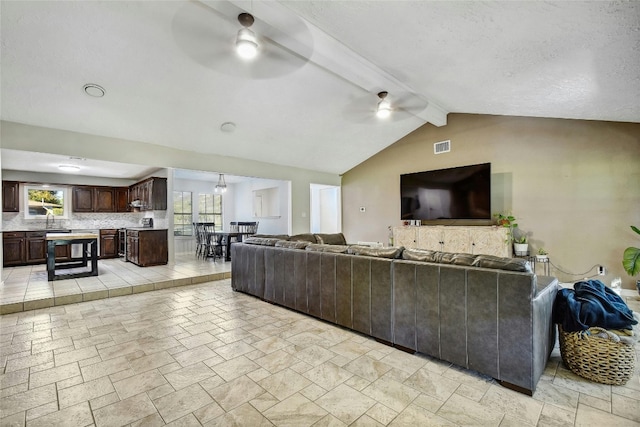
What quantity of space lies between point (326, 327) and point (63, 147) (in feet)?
16.2

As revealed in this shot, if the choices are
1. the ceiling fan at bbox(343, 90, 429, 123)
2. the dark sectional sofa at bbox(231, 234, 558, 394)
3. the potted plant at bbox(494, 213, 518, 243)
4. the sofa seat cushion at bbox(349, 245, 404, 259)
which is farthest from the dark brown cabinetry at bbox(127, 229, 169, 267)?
the potted plant at bbox(494, 213, 518, 243)

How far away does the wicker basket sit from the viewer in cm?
202

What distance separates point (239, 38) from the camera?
280cm

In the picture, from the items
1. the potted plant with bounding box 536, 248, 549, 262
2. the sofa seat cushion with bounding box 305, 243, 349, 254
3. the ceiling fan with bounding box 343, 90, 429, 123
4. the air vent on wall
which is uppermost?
the ceiling fan with bounding box 343, 90, 429, 123

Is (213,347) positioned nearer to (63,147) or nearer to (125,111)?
(125,111)

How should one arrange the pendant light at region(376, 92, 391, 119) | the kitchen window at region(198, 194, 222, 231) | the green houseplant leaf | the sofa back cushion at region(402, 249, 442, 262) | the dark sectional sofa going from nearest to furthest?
the dark sectional sofa, the sofa back cushion at region(402, 249, 442, 262), the green houseplant leaf, the pendant light at region(376, 92, 391, 119), the kitchen window at region(198, 194, 222, 231)

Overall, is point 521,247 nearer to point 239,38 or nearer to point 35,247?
point 239,38

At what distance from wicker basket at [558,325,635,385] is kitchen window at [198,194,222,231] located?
30.9ft

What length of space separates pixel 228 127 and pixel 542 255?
6.06 meters

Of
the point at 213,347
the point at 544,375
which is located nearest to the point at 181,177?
the point at 213,347

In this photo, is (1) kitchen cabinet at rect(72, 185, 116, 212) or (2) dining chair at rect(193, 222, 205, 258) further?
(2) dining chair at rect(193, 222, 205, 258)

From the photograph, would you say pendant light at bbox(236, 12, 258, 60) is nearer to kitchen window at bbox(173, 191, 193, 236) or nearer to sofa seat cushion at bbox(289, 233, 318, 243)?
sofa seat cushion at bbox(289, 233, 318, 243)

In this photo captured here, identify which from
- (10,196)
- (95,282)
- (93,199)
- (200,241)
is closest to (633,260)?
(95,282)

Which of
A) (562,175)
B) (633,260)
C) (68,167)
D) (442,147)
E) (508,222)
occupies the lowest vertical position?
(633,260)
